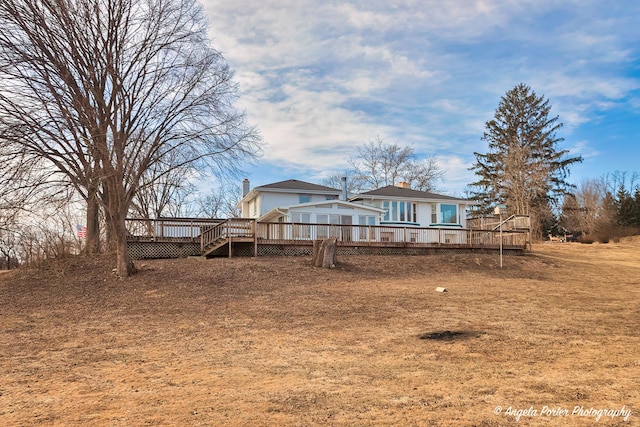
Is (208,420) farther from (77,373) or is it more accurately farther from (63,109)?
(63,109)

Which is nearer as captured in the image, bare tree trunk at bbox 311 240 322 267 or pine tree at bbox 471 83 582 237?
bare tree trunk at bbox 311 240 322 267

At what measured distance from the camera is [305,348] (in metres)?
7.73

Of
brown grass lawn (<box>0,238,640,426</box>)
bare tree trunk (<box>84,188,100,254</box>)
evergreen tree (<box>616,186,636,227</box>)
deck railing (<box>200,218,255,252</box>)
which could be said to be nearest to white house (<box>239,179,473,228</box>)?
deck railing (<box>200,218,255,252</box>)

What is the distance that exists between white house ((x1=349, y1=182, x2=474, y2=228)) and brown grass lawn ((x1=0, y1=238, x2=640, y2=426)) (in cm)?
1407

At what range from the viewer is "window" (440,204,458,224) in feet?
105

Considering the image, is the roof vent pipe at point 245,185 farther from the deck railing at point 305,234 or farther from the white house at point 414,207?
the deck railing at point 305,234

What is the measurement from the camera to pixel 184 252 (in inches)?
845

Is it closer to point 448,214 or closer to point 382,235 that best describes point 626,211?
point 448,214

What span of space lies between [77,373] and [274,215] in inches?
800

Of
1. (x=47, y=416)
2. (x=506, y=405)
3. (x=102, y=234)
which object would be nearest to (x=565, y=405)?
(x=506, y=405)

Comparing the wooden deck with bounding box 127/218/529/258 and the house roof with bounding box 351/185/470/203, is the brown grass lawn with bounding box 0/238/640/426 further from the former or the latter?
the house roof with bounding box 351/185/470/203

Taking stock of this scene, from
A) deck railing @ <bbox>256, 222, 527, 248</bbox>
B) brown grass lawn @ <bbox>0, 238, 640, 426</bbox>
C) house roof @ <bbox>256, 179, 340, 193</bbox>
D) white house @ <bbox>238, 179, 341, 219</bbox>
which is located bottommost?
brown grass lawn @ <bbox>0, 238, 640, 426</bbox>

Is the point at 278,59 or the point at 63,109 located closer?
→ the point at 63,109

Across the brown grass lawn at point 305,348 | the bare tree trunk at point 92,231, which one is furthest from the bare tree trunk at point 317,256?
the bare tree trunk at point 92,231
